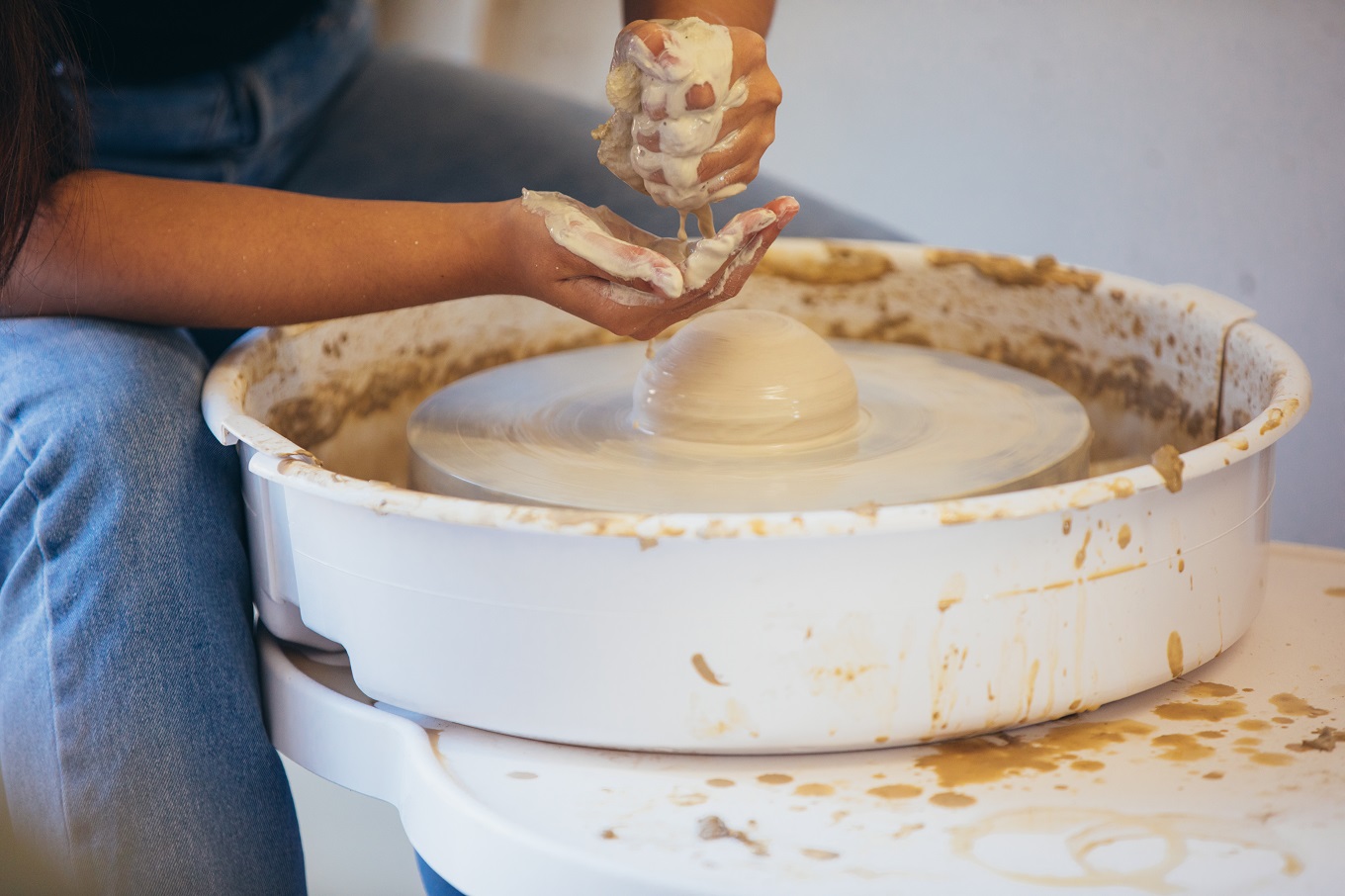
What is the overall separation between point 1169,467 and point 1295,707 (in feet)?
0.80

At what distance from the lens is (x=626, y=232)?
1104mm

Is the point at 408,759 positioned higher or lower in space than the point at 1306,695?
lower

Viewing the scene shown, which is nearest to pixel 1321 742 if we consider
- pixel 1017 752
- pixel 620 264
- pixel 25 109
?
pixel 1017 752

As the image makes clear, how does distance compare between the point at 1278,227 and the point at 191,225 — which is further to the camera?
the point at 1278,227

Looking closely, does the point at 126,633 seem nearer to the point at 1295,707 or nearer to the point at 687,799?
the point at 687,799

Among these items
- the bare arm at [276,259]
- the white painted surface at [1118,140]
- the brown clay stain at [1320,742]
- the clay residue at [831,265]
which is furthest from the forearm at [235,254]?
the white painted surface at [1118,140]

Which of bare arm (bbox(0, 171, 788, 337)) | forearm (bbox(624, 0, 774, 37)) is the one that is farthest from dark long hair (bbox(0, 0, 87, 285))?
forearm (bbox(624, 0, 774, 37))

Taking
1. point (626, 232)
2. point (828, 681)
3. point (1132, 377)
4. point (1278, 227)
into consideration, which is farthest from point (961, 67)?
point (828, 681)

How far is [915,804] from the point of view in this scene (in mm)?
773

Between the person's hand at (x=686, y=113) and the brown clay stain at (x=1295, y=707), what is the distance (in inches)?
24.4

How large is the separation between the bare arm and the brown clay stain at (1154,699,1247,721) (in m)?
0.48

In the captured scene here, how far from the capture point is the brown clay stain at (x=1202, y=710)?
2.86 ft

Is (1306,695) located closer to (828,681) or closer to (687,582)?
(828,681)

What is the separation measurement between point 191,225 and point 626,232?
0.39 m
